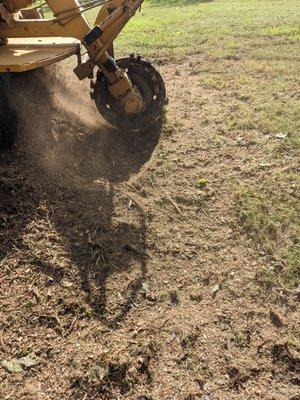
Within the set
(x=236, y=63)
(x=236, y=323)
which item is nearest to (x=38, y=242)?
(x=236, y=323)

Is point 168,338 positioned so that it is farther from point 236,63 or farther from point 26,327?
point 236,63

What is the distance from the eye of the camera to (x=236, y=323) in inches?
161

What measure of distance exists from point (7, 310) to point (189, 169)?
3.06m

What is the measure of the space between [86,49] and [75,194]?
190 cm

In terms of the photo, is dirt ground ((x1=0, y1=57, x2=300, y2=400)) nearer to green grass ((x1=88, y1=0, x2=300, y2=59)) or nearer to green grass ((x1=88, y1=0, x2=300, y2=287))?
green grass ((x1=88, y1=0, x2=300, y2=287))

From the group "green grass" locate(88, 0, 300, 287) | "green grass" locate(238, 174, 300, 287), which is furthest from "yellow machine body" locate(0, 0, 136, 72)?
"green grass" locate(238, 174, 300, 287)

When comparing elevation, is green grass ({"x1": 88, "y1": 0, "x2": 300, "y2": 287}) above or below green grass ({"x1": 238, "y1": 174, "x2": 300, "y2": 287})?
below

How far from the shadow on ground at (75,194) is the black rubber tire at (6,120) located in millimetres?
165

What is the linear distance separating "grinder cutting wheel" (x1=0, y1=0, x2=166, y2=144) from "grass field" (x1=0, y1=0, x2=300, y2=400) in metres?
0.57

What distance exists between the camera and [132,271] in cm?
450

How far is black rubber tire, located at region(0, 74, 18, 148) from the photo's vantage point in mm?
5495

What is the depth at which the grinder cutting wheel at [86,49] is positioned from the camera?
5.53m

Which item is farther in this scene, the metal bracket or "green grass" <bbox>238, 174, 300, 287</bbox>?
the metal bracket

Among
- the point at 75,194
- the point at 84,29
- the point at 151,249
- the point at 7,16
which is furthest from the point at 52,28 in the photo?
the point at 151,249
